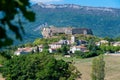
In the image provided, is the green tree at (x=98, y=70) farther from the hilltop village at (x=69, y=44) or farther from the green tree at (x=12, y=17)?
the green tree at (x=12, y=17)

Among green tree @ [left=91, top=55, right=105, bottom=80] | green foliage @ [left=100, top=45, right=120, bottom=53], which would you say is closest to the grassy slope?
green tree @ [left=91, top=55, right=105, bottom=80]

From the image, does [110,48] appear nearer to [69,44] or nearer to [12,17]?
[69,44]

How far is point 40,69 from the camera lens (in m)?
57.2

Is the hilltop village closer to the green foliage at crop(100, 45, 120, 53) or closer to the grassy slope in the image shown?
the green foliage at crop(100, 45, 120, 53)

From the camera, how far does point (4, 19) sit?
4.08 m

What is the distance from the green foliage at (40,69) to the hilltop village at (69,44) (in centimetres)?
5278

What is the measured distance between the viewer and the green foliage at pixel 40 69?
55191 millimetres

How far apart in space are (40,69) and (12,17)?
175 feet

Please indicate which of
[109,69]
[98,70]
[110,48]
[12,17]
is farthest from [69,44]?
[12,17]

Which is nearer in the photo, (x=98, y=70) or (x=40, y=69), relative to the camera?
(x=40, y=69)

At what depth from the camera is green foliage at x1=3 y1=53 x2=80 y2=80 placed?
55.2 meters

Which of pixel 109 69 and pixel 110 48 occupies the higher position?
pixel 110 48

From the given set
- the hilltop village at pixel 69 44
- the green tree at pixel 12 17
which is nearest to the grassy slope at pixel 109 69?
the hilltop village at pixel 69 44

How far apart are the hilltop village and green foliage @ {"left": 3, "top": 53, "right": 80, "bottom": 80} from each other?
52.8 m
